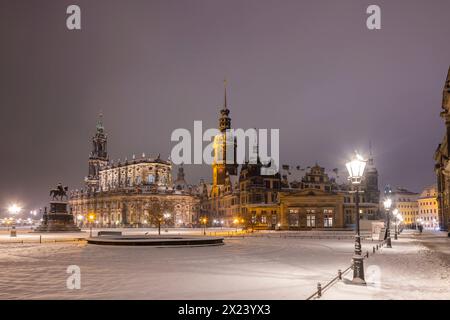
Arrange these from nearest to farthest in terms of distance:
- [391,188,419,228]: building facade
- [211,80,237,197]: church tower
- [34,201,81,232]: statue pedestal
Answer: [34,201,81,232]: statue pedestal
[211,80,237,197]: church tower
[391,188,419,228]: building facade

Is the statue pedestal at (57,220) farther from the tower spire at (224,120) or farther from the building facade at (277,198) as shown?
the tower spire at (224,120)

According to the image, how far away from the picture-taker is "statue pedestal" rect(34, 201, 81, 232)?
267ft

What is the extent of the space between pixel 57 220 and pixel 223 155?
70987 millimetres

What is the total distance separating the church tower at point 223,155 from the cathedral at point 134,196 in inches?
511

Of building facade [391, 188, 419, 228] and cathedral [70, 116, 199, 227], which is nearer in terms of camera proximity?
cathedral [70, 116, 199, 227]

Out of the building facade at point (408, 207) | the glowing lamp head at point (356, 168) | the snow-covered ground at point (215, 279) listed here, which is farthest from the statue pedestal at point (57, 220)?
the building facade at point (408, 207)

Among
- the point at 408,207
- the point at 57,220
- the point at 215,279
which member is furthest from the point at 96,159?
the point at 215,279

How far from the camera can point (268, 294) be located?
13.1 m

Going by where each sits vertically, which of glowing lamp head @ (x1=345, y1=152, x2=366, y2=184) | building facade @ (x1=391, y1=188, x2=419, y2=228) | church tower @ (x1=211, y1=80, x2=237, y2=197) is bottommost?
building facade @ (x1=391, y1=188, x2=419, y2=228)

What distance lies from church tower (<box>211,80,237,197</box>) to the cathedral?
1299 cm

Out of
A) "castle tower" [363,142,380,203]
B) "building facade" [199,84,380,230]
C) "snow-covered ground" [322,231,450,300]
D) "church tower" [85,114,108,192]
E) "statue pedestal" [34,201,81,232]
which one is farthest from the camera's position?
"church tower" [85,114,108,192]

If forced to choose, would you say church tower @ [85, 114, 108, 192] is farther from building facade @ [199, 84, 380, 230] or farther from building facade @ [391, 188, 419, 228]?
building facade @ [391, 188, 419, 228]

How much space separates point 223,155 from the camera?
145m

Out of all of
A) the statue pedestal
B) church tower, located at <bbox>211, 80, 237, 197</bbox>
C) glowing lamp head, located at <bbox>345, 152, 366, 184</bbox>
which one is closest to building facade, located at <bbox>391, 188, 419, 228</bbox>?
church tower, located at <bbox>211, 80, 237, 197</bbox>
